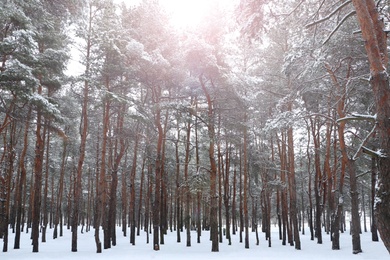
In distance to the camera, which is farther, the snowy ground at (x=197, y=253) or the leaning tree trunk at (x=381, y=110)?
the snowy ground at (x=197, y=253)

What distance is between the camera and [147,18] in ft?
61.5

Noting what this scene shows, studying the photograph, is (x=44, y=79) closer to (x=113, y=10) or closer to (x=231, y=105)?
(x=113, y=10)

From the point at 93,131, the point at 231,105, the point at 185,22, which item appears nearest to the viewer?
the point at 185,22

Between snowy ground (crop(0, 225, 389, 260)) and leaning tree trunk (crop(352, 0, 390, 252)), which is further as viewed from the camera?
snowy ground (crop(0, 225, 389, 260))

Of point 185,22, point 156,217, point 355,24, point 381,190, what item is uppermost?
point 185,22

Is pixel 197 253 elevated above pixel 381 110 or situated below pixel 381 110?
below

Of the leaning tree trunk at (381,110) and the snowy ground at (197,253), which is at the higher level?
the leaning tree trunk at (381,110)

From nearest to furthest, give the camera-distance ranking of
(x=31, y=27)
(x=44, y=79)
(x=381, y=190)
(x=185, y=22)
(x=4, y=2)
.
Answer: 1. (x=381, y=190)
2. (x=4, y=2)
3. (x=31, y=27)
4. (x=44, y=79)
5. (x=185, y=22)

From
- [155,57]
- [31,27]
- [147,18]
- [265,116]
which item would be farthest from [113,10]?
[265,116]

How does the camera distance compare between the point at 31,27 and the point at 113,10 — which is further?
the point at 113,10

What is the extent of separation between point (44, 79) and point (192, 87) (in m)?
8.25

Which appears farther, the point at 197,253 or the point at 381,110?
the point at 197,253

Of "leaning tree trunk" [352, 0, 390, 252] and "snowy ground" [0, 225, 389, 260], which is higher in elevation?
"leaning tree trunk" [352, 0, 390, 252]

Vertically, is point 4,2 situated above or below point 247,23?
above
